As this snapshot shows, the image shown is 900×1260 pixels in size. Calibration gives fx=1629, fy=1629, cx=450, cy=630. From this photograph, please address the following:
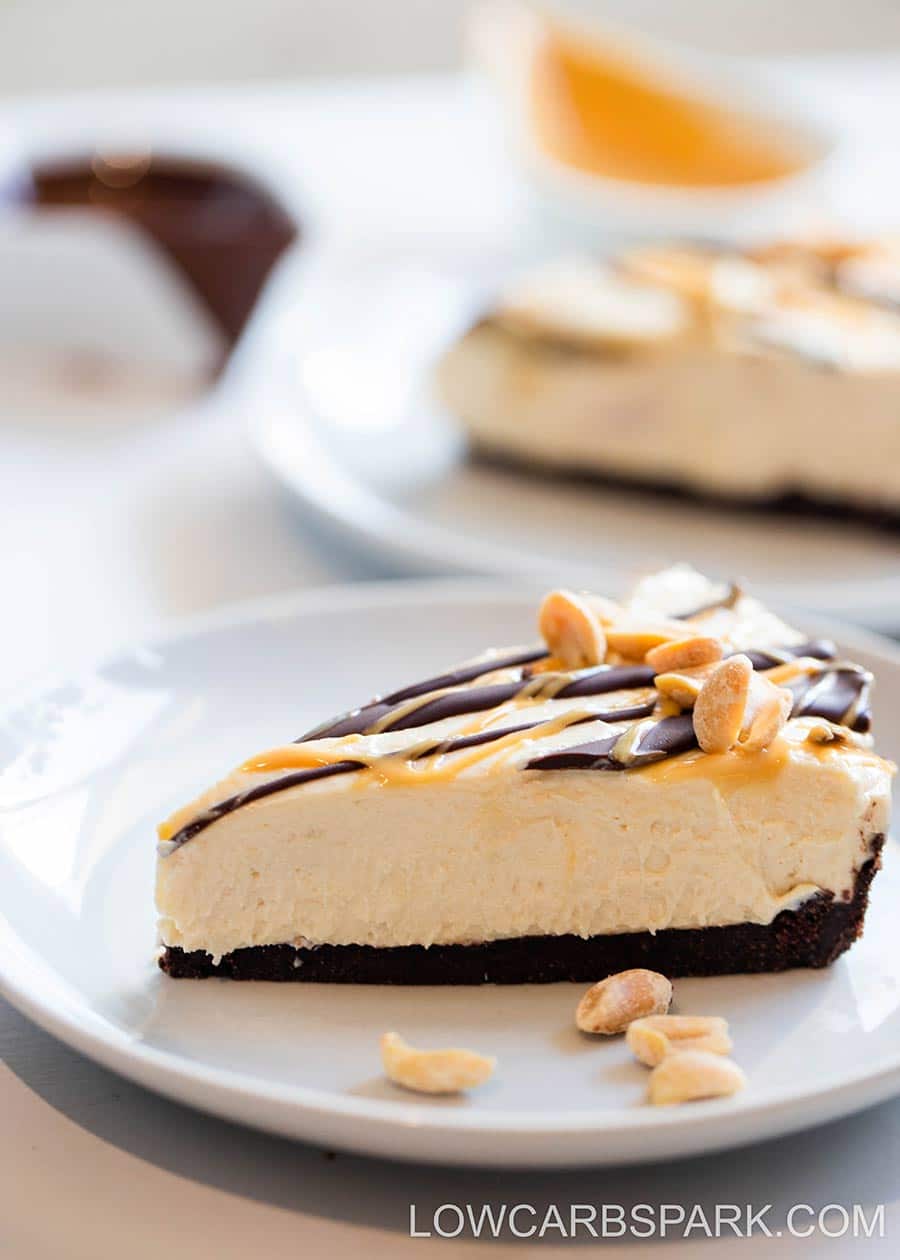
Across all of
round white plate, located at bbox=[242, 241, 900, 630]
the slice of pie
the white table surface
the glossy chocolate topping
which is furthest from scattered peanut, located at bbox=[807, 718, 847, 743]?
the glossy chocolate topping

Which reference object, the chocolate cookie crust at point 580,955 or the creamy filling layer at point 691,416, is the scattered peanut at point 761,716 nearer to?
the chocolate cookie crust at point 580,955

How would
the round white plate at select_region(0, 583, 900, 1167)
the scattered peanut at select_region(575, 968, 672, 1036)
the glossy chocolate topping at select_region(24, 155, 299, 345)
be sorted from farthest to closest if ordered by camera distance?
the glossy chocolate topping at select_region(24, 155, 299, 345) → the scattered peanut at select_region(575, 968, 672, 1036) → the round white plate at select_region(0, 583, 900, 1167)

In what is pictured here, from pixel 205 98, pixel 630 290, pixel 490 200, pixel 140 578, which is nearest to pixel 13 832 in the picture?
pixel 140 578

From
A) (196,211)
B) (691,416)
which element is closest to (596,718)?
(691,416)

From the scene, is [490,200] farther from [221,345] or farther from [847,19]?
[847,19]

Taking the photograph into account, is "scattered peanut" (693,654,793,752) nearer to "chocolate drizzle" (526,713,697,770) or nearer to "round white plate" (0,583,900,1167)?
"chocolate drizzle" (526,713,697,770)

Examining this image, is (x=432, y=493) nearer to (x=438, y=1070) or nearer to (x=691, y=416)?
(x=691, y=416)
